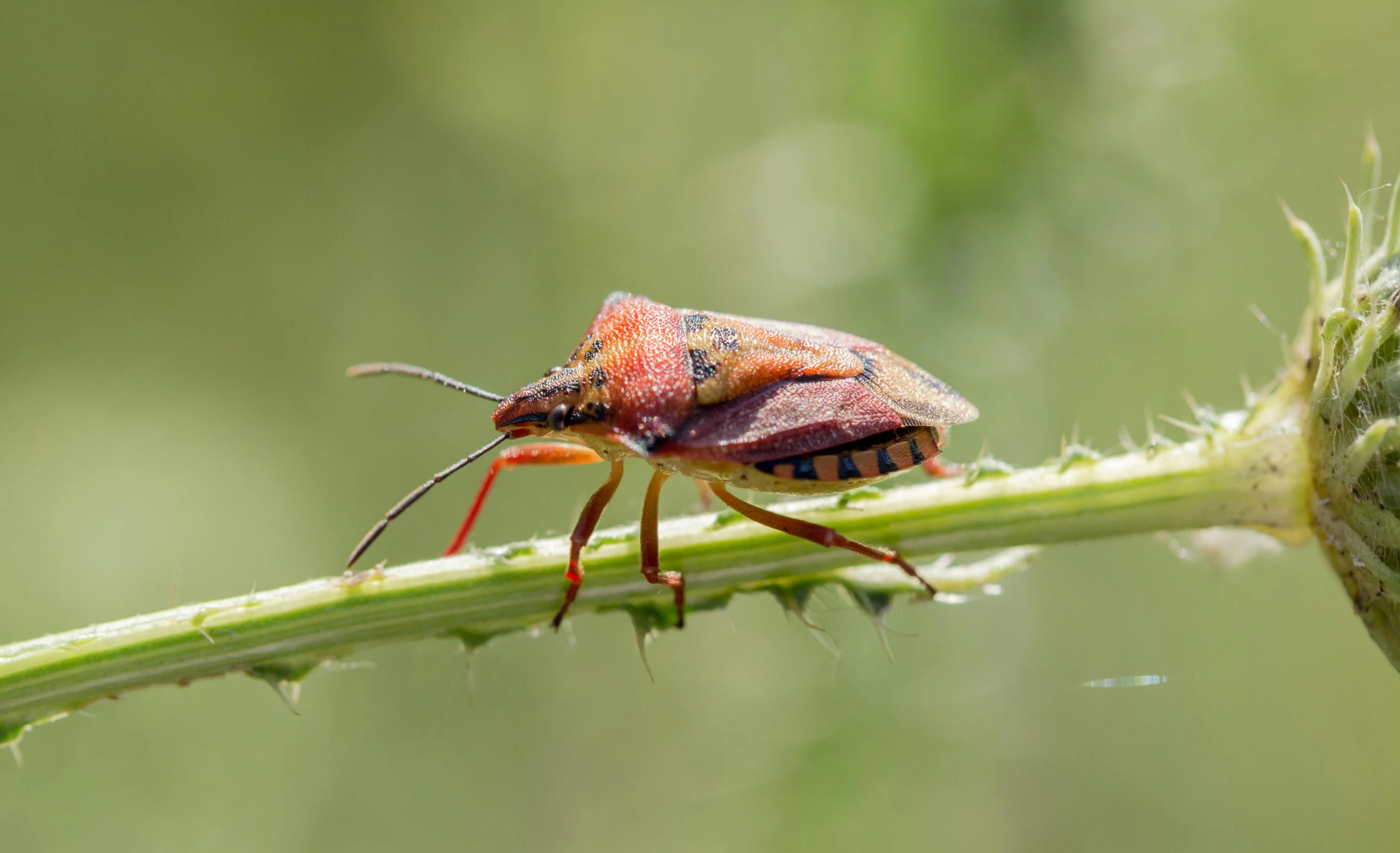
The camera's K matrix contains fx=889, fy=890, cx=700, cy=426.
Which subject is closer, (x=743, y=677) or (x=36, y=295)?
(x=743, y=677)

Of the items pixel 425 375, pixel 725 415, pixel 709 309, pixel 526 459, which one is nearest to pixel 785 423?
pixel 725 415

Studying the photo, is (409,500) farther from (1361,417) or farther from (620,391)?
(1361,417)

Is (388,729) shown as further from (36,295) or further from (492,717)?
(36,295)

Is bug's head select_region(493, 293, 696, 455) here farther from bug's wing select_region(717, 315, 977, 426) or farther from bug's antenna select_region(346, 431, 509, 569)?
bug's wing select_region(717, 315, 977, 426)

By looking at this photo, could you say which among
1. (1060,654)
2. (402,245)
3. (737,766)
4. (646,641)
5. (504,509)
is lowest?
(737,766)

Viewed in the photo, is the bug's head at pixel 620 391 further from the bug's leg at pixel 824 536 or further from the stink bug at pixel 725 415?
the bug's leg at pixel 824 536

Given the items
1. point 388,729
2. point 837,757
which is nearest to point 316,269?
point 388,729
